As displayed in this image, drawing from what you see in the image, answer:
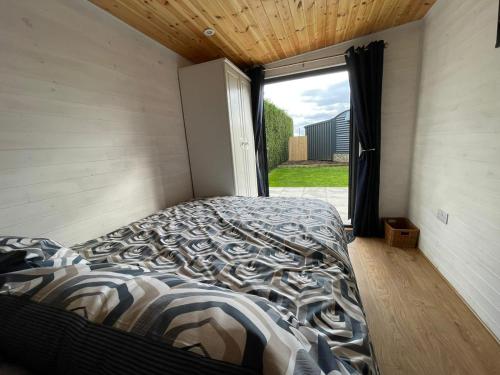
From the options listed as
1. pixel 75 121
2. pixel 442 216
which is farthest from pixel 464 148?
pixel 75 121

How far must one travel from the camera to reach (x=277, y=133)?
540 centimetres

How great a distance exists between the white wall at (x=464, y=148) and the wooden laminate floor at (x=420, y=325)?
0.39ft

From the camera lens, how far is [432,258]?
207 cm

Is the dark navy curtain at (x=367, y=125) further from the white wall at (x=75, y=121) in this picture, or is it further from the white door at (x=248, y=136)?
the white wall at (x=75, y=121)

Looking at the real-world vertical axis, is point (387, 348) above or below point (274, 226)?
below

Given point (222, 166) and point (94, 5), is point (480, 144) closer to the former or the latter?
point (222, 166)

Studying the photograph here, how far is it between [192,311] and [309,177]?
17.7 feet

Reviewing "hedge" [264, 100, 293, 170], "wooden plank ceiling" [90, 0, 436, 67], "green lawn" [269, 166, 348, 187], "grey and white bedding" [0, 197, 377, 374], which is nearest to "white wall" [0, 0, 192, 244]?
"wooden plank ceiling" [90, 0, 436, 67]

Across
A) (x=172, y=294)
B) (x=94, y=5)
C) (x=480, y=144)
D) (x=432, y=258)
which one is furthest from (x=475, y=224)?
(x=94, y=5)

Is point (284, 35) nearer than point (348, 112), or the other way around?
point (284, 35)

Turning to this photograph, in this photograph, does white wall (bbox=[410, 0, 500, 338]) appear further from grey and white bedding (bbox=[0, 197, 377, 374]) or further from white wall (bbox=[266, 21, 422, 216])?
grey and white bedding (bbox=[0, 197, 377, 374])

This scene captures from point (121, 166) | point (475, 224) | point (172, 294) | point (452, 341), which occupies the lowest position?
point (452, 341)

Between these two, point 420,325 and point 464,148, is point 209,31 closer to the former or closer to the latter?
point 464,148

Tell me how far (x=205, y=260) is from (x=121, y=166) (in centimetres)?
129
